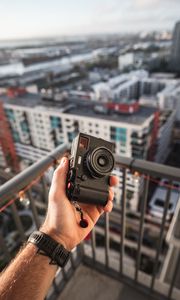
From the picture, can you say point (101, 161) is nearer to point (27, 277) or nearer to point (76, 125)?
point (27, 277)

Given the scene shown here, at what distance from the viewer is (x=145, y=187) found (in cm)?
110

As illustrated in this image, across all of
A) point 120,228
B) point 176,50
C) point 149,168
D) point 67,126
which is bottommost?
point 67,126

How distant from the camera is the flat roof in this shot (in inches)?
369

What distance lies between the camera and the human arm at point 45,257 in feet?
2.16

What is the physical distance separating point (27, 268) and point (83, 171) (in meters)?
0.38

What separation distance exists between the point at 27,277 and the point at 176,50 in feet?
100

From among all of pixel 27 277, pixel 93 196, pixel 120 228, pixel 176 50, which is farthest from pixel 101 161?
pixel 176 50

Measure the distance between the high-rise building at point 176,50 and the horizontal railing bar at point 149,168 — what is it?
90.3 feet

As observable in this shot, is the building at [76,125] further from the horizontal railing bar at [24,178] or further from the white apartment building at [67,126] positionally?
the horizontal railing bar at [24,178]

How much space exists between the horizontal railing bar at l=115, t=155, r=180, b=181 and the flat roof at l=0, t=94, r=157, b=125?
25.9 ft

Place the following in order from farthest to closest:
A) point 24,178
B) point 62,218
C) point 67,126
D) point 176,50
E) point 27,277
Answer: point 176,50, point 67,126, point 24,178, point 62,218, point 27,277

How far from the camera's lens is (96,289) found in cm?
148

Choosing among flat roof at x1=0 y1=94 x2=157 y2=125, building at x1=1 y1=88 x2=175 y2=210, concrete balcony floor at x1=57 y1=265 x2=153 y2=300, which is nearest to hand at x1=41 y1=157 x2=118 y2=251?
concrete balcony floor at x1=57 y1=265 x2=153 y2=300

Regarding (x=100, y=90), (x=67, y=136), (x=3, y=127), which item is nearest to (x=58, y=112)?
(x=67, y=136)
